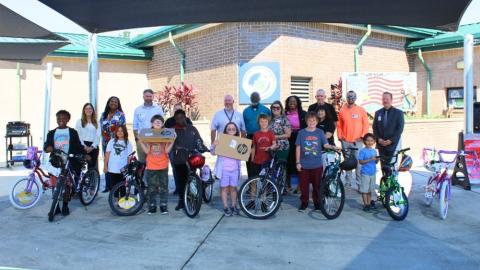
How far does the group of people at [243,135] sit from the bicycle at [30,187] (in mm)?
594

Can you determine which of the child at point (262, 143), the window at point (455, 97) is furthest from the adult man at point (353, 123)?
the window at point (455, 97)

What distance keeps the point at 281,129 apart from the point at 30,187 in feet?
14.1

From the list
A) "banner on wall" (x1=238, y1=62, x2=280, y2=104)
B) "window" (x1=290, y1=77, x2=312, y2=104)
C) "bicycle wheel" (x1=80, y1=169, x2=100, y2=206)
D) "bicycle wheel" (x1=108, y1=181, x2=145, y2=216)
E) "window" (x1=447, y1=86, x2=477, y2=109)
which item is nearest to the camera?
"bicycle wheel" (x1=108, y1=181, x2=145, y2=216)

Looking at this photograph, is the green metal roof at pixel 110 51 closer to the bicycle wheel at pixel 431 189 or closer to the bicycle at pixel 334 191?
the bicycle at pixel 334 191

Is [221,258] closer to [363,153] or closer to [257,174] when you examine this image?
[257,174]

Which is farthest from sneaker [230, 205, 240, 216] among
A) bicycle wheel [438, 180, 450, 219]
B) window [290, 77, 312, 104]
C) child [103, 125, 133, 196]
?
window [290, 77, 312, 104]

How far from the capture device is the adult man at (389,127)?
7.83 meters

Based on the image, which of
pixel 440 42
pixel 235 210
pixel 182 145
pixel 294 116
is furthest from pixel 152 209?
pixel 440 42

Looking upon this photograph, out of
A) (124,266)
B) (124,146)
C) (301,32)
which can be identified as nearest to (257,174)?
(124,146)

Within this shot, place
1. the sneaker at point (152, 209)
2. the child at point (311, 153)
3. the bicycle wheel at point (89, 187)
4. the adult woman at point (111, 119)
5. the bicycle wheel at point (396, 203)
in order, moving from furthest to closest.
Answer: the adult woman at point (111, 119)
the bicycle wheel at point (89, 187)
the sneaker at point (152, 209)
the child at point (311, 153)
the bicycle wheel at point (396, 203)

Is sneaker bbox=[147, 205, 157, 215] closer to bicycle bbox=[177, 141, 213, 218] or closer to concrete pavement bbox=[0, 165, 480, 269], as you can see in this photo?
concrete pavement bbox=[0, 165, 480, 269]

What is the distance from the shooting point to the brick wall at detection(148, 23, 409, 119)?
13711mm

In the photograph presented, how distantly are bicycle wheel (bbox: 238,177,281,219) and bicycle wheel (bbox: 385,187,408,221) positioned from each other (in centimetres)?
160

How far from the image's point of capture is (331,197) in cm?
712
